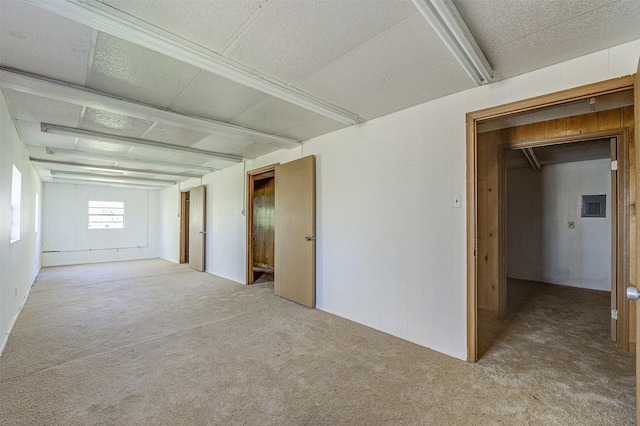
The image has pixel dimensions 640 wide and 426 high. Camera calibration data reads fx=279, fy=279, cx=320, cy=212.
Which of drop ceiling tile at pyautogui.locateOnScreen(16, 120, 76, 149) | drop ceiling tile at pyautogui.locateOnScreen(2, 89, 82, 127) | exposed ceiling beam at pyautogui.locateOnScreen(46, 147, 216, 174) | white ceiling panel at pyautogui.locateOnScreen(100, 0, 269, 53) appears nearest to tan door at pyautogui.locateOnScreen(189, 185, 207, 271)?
exposed ceiling beam at pyautogui.locateOnScreen(46, 147, 216, 174)

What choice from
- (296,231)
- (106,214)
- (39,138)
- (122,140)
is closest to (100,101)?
(122,140)

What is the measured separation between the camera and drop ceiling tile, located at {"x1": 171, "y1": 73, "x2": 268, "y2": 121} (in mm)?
2260

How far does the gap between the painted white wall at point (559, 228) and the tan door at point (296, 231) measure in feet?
15.8

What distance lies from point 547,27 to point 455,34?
56 centimetres

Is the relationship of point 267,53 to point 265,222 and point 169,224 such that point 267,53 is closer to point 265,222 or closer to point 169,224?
point 265,222

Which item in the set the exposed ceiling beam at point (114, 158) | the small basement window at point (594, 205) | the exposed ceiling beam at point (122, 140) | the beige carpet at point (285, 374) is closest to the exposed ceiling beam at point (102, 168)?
the exposed ceiling beam at point (114, 158)

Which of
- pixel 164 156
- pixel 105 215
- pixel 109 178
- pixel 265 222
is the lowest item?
pixel 265 222

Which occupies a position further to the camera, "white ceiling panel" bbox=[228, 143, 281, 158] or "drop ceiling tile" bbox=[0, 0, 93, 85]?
"white ceiling panel" bbox=[228, 143, 281, 158]

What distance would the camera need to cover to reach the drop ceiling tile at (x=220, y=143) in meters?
3.76

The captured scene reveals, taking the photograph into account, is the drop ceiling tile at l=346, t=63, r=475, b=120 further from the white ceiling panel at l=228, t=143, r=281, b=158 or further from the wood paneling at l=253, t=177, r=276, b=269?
the wood paneling at l=253, t=177, r=276, b=269

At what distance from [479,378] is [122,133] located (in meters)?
4.51

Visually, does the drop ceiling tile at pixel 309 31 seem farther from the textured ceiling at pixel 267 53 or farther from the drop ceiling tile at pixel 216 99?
the drop ceiling tile at pixel 216 99

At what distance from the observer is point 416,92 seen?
7.91ft

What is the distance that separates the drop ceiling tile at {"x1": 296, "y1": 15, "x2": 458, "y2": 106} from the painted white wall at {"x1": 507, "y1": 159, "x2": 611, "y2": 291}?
5.15 metres
